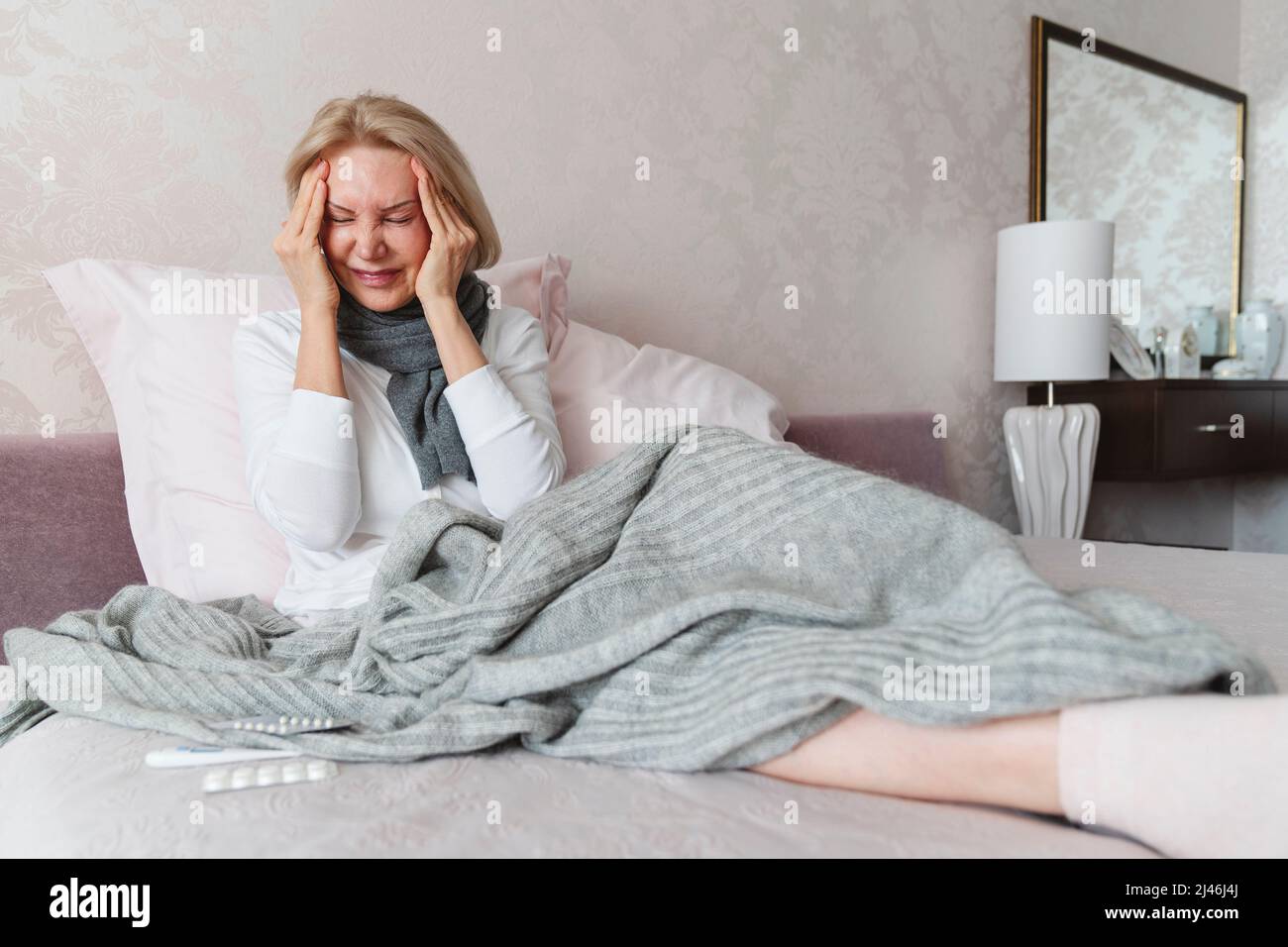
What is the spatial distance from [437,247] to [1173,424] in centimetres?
206

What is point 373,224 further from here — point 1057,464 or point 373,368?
point 1057,464

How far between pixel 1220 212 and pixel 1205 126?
0.28 m

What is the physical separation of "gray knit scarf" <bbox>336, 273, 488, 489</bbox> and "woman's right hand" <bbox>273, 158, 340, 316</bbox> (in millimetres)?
74

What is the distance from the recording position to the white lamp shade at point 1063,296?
2.38 meters

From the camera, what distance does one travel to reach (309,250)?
1220 millimetres

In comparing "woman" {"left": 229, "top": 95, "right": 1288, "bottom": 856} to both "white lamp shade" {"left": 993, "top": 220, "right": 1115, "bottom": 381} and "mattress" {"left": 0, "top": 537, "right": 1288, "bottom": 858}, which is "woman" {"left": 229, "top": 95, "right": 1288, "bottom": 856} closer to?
"mattress" {"left": 0, "top": 537, "right": 1288, "bottom": 858}

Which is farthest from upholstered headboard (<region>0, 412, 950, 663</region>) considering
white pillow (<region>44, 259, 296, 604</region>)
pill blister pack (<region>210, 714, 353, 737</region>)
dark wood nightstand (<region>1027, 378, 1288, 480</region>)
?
dark wood nightstand (<region>1027, 378, 1288, 480</region>)

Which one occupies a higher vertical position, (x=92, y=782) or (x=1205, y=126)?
(x=1205, y=126)

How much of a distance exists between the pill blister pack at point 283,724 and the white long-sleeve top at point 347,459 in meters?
0.30

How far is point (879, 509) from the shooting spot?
2.94 feet

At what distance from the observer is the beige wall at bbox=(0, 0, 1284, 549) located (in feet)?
4.75

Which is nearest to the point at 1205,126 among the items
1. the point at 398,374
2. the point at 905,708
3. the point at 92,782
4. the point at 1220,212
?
the point at 1220,212
